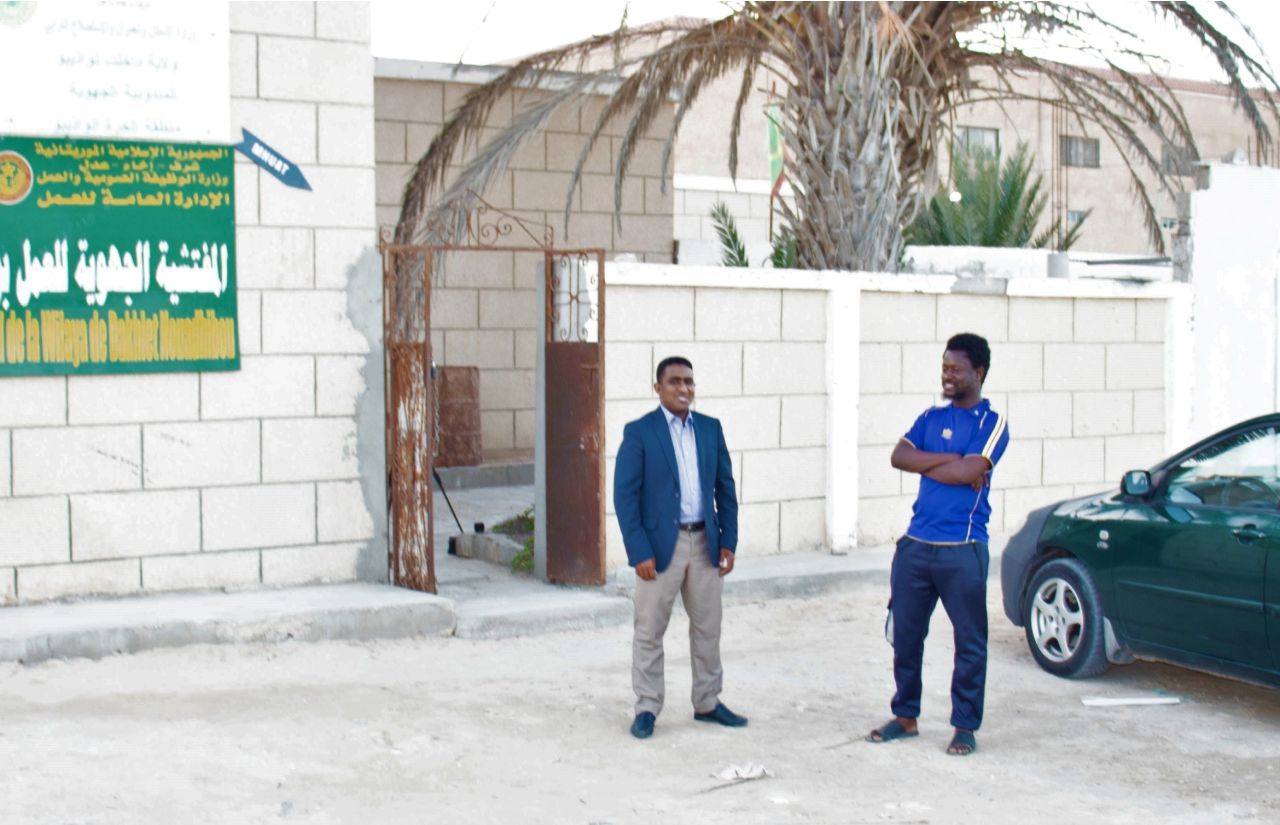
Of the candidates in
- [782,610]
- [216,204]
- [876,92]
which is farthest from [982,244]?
[216,204]

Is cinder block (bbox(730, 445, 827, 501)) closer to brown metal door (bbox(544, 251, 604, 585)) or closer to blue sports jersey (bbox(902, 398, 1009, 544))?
brown metal door (bbox(544, 251, 604, 585))

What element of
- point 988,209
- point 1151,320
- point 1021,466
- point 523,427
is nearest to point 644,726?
point 1021,466

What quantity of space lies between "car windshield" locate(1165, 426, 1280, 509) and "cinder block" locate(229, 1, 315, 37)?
529cm

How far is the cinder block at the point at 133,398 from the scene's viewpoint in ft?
28.4

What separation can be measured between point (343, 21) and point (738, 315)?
3.17 metres

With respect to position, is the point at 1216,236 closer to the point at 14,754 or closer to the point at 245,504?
the point at 245,504

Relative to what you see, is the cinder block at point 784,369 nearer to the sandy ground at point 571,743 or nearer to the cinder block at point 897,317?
the cinder block at point 897,317

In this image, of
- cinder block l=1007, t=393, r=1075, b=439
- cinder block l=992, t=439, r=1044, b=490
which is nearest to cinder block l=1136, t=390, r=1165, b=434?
cinder block l=1007, t=393, r=1075, b=439

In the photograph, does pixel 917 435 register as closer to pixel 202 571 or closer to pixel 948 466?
pixel 948 466

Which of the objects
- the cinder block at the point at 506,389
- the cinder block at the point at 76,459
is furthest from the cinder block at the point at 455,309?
the cinder block at the point at 76,459

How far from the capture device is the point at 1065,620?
812 centimetres

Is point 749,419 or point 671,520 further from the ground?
point 749,419

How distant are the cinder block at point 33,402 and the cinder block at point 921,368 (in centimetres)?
568

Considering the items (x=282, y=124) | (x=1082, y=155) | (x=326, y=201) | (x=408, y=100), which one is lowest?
(x=326, y=201)
